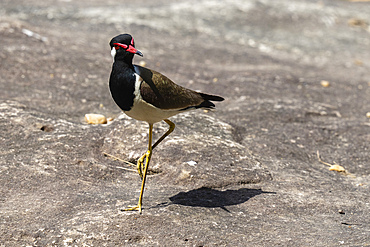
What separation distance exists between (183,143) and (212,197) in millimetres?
802

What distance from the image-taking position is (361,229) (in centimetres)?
376

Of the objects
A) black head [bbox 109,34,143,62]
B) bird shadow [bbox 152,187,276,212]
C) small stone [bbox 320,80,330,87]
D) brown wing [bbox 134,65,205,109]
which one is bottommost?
small stone [bbox 320,80,330,87]

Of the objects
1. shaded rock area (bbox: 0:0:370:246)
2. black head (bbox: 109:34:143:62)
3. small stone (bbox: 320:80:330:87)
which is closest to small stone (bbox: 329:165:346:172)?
shaded rock area (bbox: 0:0:370:246)

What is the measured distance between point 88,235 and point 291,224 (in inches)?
65.5

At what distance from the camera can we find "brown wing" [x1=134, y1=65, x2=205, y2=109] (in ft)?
12.1

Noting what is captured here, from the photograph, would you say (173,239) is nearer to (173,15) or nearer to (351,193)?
(351,193)

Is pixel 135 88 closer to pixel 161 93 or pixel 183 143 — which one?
pixel 161 93

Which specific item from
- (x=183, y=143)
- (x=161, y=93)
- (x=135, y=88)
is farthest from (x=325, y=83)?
(x=135, y=88)

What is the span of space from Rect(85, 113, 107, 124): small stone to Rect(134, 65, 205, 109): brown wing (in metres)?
1.68

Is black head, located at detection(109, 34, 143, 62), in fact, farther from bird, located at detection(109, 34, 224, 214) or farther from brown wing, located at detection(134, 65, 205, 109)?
brown wing, located at detection(134, 65, 205, 109)

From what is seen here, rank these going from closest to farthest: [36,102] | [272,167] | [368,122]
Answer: [272,167]
[36,102]
[368,122]

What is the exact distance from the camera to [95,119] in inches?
213

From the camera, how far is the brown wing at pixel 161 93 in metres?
3.67

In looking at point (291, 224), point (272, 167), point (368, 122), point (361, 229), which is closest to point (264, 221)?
point (291, 224)
